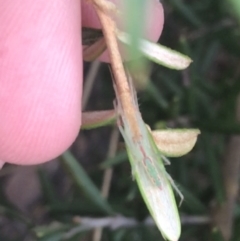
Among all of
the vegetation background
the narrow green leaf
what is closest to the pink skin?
the narrow green leaf

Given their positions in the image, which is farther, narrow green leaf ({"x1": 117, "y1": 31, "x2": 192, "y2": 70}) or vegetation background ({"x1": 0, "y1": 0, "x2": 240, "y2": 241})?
vegetation background ({"x1": 0, "y1": 0, "x2": 240, "y2": 241})

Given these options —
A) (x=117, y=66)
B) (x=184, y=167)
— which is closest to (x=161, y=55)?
(x=117, y=66)

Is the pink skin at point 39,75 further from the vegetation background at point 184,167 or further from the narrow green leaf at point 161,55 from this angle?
the vegetation background at point 184,167

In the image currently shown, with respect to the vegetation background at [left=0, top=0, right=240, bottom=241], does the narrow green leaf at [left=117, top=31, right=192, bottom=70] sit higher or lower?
higher

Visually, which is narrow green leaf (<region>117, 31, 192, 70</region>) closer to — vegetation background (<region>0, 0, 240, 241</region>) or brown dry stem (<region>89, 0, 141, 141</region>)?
brown dry stem (<region>89, 0, 141, 141</region>)

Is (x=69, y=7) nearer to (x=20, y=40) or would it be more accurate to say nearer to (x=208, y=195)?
(x=20, y=40)

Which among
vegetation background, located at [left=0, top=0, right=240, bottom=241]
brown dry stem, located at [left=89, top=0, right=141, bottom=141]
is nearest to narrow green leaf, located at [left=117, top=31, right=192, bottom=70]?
brown dry stem, located at [left=89, top=0, right=141, bottom=141]
